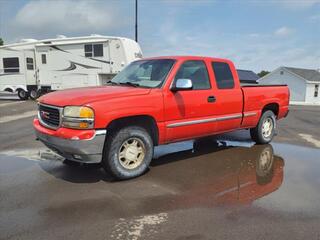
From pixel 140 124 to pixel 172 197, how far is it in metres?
1.37

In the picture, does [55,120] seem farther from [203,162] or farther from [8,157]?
[203,162]

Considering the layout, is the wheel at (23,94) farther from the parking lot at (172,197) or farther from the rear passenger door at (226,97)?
the rear passenger door at (226,97)

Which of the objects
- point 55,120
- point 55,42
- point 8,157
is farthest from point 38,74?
point 55,120

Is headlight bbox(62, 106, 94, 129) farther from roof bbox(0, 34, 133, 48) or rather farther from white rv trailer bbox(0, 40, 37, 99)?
white rv trailer bbox(0, 40, 37, 99)

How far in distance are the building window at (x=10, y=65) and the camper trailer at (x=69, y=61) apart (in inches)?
8.5

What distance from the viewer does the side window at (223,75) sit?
250 inches

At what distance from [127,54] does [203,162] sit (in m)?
13.0

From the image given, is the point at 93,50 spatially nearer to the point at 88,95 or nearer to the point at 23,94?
the point at 23,94

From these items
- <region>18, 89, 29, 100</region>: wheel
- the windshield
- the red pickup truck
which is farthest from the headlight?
<region>18, 89, 29, 100</region>: wheel

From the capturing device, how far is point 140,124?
522cm

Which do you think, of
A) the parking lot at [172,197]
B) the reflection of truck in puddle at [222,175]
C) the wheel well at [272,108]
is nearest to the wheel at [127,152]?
the parking lot at [172,197]

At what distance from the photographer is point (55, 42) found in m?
19.6

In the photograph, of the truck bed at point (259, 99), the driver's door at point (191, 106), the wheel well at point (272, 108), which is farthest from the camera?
the wheel well at point (272, 108)

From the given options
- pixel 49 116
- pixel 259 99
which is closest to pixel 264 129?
pixel 259 99
